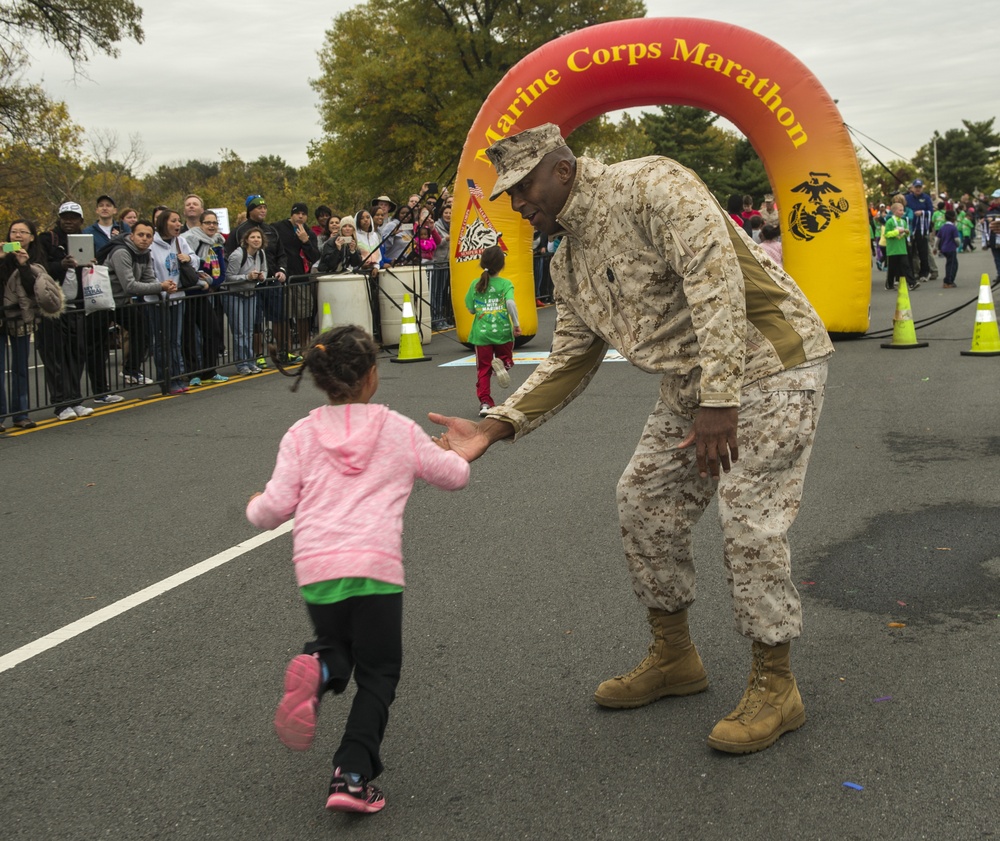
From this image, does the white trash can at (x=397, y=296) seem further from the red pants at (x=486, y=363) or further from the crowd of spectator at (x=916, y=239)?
the crowd of spectator at (x=916, y=239)

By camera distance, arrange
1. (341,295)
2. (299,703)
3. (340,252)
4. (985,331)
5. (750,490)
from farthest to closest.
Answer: (340,252) < (341,295) < (985,331) < (750,490) < (299,703)

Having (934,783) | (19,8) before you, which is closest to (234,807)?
(934,783)

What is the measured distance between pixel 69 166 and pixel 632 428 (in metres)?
35.3

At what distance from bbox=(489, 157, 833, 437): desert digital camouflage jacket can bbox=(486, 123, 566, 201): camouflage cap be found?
149 mm

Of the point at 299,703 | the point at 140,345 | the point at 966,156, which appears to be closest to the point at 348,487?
the point at 299,703

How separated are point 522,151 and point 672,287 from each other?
627mm

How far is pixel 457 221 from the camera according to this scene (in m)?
15.2

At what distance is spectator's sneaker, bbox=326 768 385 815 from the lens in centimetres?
323

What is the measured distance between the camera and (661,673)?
13.3ft

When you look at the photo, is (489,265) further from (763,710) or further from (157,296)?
(763,710)

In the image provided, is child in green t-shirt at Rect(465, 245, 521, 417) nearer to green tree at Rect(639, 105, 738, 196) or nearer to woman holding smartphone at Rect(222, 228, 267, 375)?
woman holding smartphone at Rect(222, 228, 267, 375)

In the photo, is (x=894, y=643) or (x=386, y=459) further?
(x=894, y=643)

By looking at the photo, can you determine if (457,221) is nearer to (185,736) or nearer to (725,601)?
(725,601)

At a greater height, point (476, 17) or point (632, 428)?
point (476, 17)
